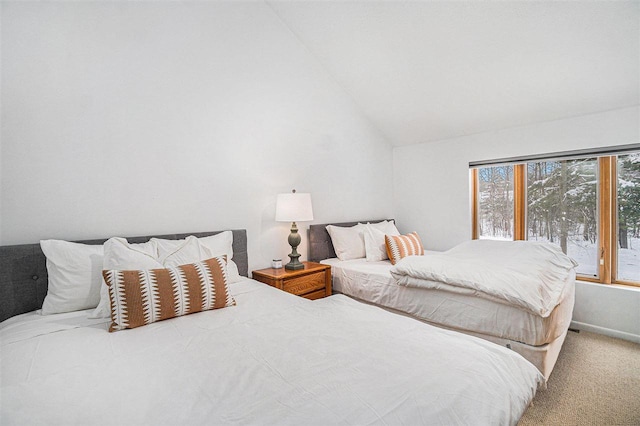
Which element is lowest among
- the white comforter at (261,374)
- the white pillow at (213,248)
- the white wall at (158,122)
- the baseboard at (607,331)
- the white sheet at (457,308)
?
the baseboard at (607,331)

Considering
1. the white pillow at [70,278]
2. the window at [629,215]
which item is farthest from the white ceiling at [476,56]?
the white pillow at [70,278]

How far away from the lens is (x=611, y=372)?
7.33 ft

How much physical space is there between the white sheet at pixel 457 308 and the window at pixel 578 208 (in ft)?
2.80

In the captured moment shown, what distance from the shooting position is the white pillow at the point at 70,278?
1.74m

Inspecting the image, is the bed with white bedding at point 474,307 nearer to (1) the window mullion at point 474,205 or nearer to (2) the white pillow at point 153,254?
(2) the white pillow at point 153,254

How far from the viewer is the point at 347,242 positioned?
11.3ft

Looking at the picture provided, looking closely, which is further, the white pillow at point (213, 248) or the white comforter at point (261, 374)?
the white pillow at point (213, 248)

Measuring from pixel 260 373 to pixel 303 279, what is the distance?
5.82 ft

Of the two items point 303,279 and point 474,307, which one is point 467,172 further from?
point 303,279

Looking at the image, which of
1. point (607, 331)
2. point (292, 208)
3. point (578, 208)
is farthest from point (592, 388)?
point (292, 208)

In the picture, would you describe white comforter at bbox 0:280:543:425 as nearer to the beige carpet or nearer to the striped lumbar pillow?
the striped lumbar pillow

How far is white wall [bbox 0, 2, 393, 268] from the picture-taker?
1901 millimetres

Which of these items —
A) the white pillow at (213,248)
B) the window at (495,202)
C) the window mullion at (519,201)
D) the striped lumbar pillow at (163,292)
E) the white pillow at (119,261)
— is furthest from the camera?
the window at (495,202)

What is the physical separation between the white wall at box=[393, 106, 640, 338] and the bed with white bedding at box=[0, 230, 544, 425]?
90.9 inches
